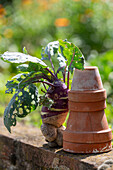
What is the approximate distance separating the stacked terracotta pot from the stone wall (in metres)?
0.06

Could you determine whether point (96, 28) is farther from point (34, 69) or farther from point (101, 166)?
point (101, 166)

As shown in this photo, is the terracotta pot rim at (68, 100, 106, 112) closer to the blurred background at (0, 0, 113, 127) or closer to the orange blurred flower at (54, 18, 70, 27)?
the blurred background at (0, 0, 113, 127)

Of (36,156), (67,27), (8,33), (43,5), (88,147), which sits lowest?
(36,156)

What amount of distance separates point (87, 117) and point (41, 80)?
0.49 meters

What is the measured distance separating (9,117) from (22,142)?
477mm

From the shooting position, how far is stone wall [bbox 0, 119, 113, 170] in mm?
1977

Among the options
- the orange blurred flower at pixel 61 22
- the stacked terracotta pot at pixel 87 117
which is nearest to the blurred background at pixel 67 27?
the orange blurred flower at pixel 61 22

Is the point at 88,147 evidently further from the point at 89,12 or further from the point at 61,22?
the point at 89,12

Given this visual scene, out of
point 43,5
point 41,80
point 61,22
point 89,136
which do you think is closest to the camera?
point 89,136

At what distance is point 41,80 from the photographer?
94.0 inches

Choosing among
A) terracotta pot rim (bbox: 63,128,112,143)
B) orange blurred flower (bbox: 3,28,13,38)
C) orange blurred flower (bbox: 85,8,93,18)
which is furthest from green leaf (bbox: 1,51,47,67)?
orange blurred flower (bbox: 85,8,93,18)

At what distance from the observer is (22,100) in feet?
7.31

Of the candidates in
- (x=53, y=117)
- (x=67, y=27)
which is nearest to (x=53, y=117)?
(x=53, y=117)

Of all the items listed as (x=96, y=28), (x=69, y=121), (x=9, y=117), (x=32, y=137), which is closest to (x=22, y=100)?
(x=9, y=117)
